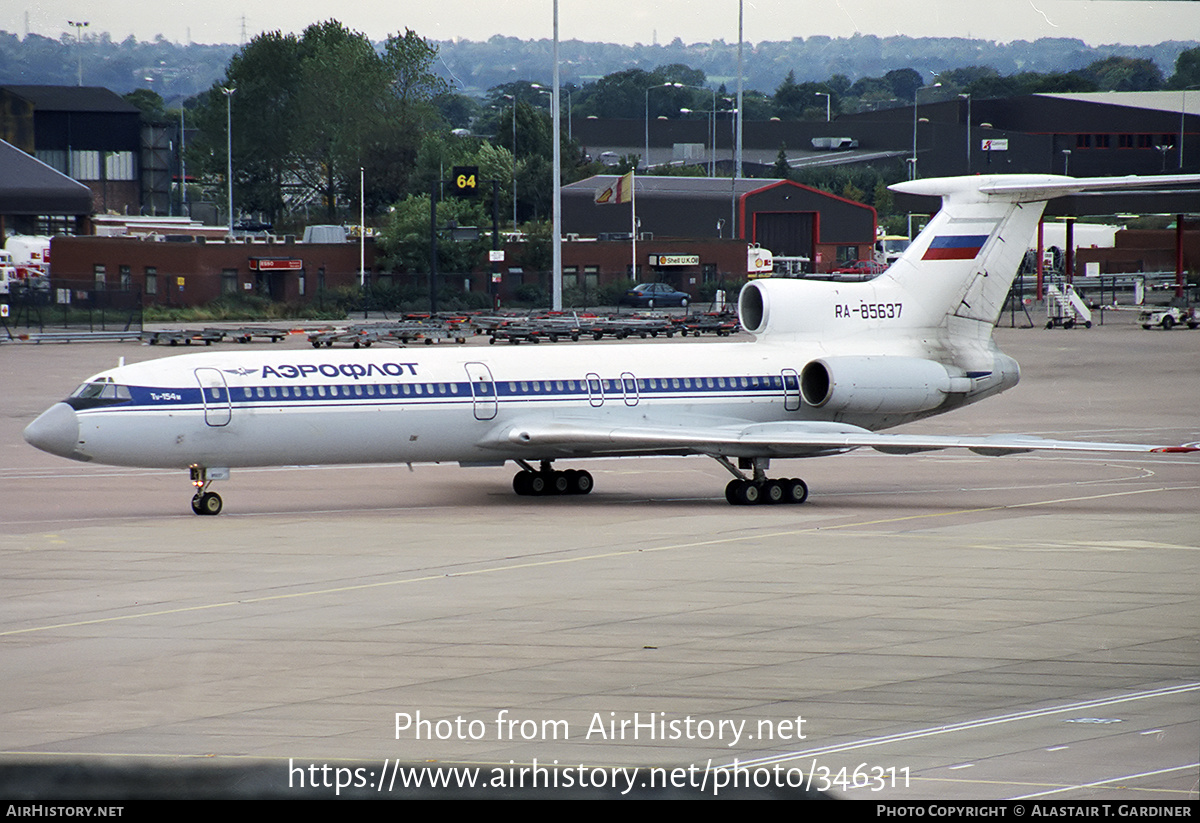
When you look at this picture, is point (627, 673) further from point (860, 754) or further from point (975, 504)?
point (975, 504)

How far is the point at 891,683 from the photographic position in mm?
13688

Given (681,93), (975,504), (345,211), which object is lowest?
(975,504)

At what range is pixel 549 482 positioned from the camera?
98.7 feet

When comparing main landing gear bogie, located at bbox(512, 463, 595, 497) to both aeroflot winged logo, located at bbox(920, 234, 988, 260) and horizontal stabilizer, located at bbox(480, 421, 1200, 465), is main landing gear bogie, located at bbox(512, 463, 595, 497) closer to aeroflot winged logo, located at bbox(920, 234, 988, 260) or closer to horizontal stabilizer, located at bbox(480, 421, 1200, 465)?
horizontal stabilizer, located at bbox(480, 421, 1200, 465)

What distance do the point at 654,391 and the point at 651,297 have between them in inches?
2328

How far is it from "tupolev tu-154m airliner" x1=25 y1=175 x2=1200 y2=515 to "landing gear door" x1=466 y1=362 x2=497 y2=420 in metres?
0.03

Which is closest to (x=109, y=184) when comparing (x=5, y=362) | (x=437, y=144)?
(x=437, y=144)

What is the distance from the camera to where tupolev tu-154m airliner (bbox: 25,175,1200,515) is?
25812 millimetres

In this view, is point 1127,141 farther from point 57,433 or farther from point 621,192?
point 57,433

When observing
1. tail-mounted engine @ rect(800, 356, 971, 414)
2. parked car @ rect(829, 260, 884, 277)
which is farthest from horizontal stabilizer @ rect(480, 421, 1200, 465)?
parked car @ rect(829, 260, 884, 277)

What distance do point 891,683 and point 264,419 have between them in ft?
52.6

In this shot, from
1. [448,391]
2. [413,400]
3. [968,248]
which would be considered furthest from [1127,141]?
[413,400]

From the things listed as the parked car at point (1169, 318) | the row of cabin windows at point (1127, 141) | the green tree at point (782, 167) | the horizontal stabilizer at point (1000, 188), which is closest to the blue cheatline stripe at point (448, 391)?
the horizontal stabilizer at point (1000, 188)

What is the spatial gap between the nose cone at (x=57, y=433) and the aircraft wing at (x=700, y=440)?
8.07 metres
